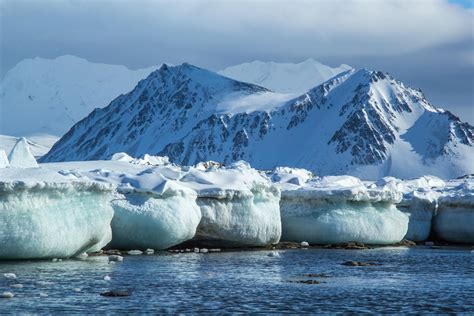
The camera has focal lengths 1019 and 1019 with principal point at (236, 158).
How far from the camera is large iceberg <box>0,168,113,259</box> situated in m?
33.0

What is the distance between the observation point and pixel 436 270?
38.2 m

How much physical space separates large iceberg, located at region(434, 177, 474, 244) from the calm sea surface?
1653cm

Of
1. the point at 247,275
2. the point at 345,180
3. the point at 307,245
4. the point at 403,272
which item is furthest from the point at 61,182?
the point at 345,180

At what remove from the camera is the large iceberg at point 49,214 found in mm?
33031

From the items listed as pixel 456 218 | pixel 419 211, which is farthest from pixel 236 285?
pixel 456 218

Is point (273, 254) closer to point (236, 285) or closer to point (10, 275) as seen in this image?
point (236, 285)

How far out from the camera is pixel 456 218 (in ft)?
193

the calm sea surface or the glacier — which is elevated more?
the glacier

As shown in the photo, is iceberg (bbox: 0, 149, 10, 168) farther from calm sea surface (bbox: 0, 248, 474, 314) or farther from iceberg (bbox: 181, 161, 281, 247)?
iceberg (bbox: 181, 161, 281, 247)

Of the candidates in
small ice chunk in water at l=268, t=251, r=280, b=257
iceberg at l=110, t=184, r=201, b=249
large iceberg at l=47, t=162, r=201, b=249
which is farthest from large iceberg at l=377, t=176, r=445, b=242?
iceberg at l=110, t=184, r=201, b=249

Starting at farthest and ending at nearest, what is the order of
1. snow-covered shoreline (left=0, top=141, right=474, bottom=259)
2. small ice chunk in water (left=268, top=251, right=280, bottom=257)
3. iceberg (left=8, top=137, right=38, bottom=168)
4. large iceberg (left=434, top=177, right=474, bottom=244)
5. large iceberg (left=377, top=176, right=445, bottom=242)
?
large iceberg (left=434, top=177, right=474, bottom=244) < large iceberg (left=377, top=176, right=445, bottom=242) < small ice chunk in water (left=268, top=251, right=280, bottom=257) < iceberg (left=8, top=137, right=38, bottom=168) < snow-covered shoreline (left=0, top=141, right=474, bottom=259)

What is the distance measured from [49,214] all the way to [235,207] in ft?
38.4

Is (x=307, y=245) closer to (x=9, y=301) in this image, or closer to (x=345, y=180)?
(x=345, y=180)

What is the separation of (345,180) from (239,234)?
18.5m
